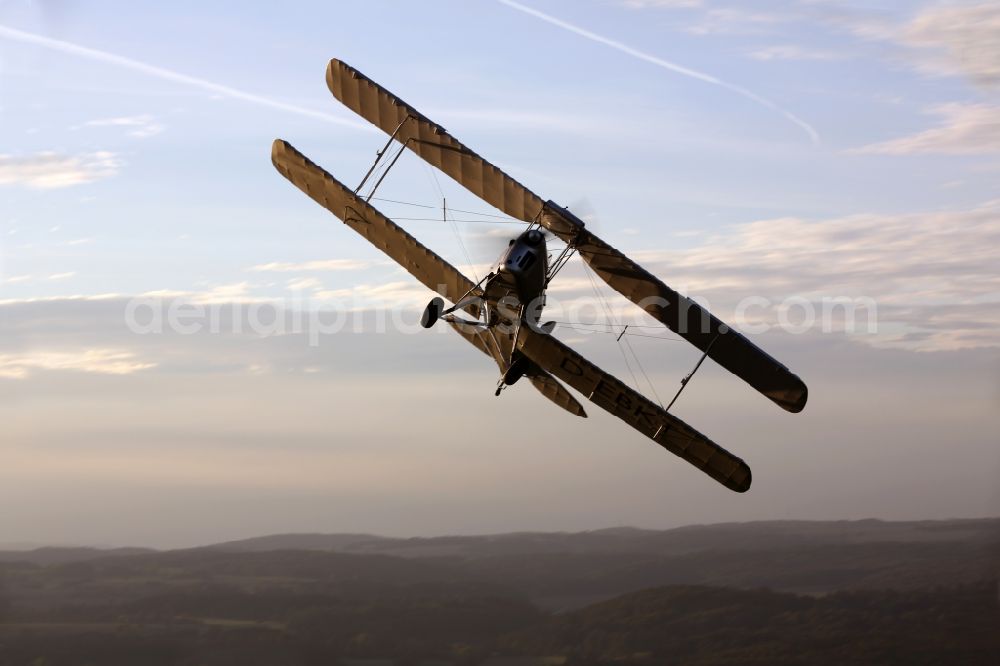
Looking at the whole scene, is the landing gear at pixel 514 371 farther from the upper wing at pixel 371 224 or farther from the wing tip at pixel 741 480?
the wing tip at pixel 741 480

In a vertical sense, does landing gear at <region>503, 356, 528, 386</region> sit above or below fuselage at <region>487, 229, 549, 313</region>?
below

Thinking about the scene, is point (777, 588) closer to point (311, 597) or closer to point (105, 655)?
point (311, 597)

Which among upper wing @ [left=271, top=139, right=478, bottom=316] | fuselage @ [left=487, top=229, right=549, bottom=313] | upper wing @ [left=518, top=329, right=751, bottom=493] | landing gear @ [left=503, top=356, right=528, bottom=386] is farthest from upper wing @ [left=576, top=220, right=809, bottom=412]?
upper wing @ [left=271, top=139, right=478, bottom=316]

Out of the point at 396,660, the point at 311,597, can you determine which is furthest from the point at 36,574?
the point at 396,660

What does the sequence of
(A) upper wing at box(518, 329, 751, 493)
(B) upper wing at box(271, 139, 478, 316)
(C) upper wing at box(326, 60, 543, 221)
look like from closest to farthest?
1. (A) upper wing at box(518, 329, 751, 493)
2. (C) upper wing at box(326, 60, 543, 221)
3. (B) upper wing at box(271, 139, 478, 316)

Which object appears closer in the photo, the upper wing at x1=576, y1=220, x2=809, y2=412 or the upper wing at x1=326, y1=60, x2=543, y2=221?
the upper wing at x1=576, y1=220, x2=809, y2=412

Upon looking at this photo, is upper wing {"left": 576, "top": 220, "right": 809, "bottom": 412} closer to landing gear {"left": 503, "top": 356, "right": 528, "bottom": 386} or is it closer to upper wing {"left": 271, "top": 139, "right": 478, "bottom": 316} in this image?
landing gear {"left": 503, "top": 356, "right": 528, "bottom": 386}

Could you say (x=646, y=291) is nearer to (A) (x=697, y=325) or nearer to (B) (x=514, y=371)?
(A) (x=697, y=325)
